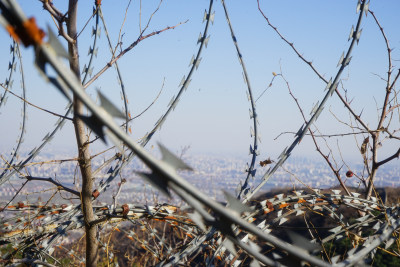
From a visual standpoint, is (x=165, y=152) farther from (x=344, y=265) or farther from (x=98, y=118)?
(x=344, y=265)

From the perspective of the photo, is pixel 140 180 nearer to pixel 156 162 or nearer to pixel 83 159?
pixel 83 159

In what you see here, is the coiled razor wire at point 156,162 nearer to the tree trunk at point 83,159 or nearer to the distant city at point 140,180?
the distant city at point 140,180

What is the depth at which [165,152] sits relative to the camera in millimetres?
718

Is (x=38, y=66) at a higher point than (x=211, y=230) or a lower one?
higher

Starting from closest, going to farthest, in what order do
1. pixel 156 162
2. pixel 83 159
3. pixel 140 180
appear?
pixel 156 162, pixel 83 159, pixel 140 180

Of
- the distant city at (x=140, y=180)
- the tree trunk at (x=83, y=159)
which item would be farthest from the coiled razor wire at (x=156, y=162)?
the tree trunk at (x=83, y=159)

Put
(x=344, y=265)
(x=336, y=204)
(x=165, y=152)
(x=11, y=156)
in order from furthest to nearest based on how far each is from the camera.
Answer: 1. (x=11, y=156)
2. (x=336, y=204)
3. (x=344, y=265)
4. (x=165, y=152)

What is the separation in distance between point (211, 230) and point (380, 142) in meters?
2.50

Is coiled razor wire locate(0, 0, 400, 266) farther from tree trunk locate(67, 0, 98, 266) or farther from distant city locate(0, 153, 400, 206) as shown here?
tree trunk locate(67, 0, 98, 266)

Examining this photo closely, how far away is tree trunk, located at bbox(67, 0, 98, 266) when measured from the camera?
6.13ft

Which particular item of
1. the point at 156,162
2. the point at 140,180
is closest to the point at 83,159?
the point at 156,162

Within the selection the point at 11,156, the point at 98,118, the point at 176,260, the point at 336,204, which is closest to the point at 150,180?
the point at 98,118

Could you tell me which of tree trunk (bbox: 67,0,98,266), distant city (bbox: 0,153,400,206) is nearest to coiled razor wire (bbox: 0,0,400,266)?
distant city (bbox: 0,153,400,206)

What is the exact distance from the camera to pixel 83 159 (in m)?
1.95
